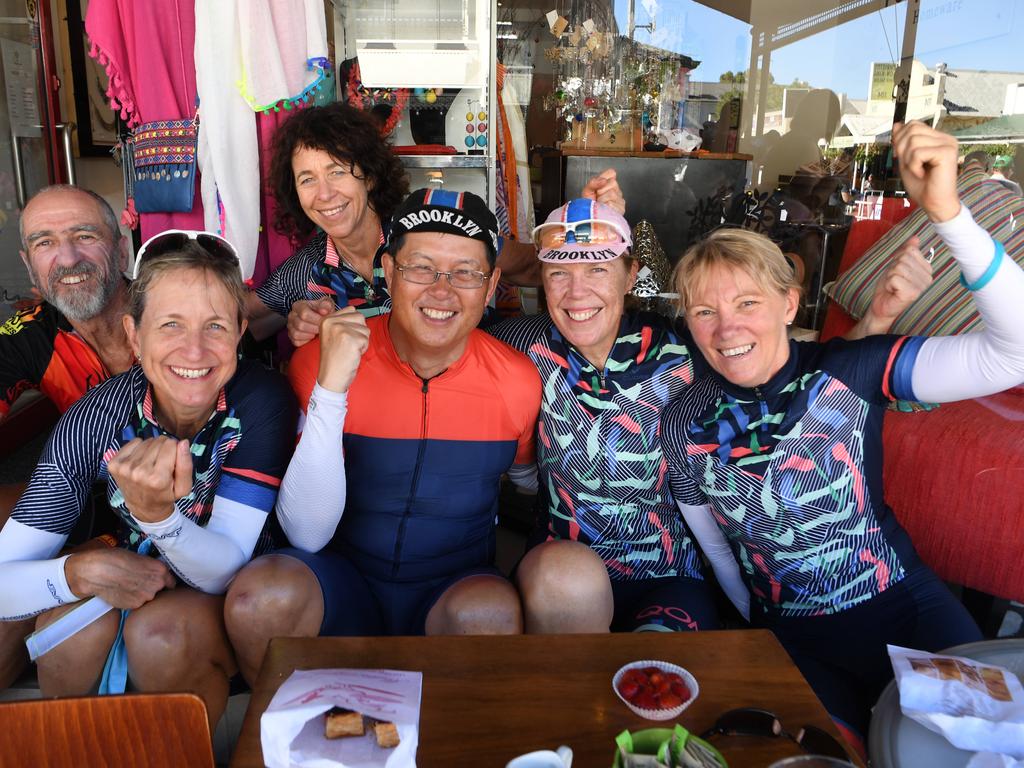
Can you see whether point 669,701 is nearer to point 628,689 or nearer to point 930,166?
point 628,689

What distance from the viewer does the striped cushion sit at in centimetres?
205

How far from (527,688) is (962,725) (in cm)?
54

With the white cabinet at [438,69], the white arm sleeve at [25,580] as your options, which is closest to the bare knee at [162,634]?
the white arm sleeve at [25,580]

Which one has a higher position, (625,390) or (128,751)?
(625,390)

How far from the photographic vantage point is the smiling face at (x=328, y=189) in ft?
7.52

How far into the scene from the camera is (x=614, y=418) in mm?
1757

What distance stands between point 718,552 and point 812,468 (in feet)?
1.11

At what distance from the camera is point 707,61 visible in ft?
19.5

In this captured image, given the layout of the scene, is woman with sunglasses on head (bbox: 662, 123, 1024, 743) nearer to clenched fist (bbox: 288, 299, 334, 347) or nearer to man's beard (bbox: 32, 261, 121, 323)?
clenched fist (bbox: 288, 299, 334, 347)

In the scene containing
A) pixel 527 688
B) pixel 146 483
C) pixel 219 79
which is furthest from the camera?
pixel 219 79

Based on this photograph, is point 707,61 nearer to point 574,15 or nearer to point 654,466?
point 574,15

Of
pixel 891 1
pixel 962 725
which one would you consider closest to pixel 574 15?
pixel 891 1

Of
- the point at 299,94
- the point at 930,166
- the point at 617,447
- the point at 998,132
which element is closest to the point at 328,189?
the point at 299,94

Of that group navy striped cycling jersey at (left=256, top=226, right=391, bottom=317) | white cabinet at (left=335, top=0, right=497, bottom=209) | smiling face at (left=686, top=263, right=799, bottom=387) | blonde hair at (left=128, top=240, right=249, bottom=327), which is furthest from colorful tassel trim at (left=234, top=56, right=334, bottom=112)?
smiling face at (left=686, top=263, right=799, bottom=387)
